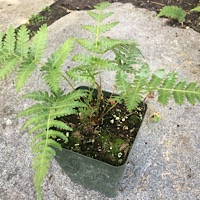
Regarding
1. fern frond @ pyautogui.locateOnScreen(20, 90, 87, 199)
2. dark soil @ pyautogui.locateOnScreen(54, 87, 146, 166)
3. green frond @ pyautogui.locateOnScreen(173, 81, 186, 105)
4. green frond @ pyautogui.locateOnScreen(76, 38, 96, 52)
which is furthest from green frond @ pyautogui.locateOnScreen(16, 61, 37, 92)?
green frond @ pyautogui.locateOnScreen(173, 81, 186, 105)

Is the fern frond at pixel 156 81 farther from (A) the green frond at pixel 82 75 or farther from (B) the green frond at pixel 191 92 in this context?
(A) the green frond at pixel 82 75

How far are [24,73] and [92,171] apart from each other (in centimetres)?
67

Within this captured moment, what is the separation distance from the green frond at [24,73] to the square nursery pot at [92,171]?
0.40 metres

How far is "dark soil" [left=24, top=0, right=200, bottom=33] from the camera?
296 cm

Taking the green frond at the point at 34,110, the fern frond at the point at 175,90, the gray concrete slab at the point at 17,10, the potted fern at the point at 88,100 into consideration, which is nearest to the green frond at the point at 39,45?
the potted fern at the point at 88,100

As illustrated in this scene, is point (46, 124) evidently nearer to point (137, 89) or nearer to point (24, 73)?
point (24, 73)

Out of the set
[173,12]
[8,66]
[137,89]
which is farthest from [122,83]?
[173,12]

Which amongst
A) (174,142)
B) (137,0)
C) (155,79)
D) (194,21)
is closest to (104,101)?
(155,79)

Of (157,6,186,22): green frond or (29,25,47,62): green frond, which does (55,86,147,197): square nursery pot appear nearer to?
(29,25,47,62): green frond

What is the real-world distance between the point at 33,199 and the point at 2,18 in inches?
83.2

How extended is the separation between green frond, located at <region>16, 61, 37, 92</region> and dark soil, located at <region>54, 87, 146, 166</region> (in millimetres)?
375

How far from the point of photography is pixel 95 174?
154 centimetres

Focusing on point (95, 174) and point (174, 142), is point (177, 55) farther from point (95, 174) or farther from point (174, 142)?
point (95, 174)

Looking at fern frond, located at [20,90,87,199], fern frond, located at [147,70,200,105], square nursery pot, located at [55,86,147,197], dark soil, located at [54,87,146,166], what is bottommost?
square nursery pot, located at [55,86,147,197]
